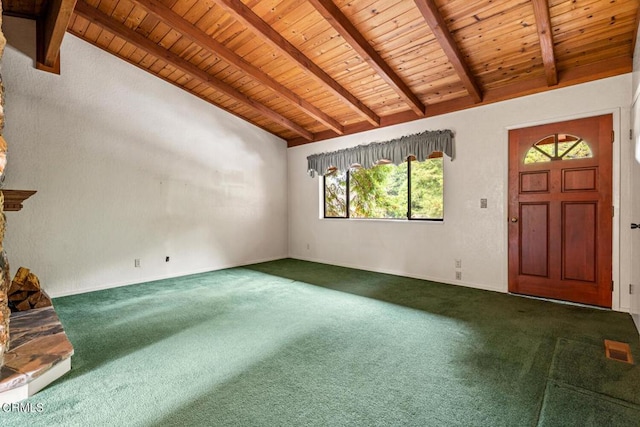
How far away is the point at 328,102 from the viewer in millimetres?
4738

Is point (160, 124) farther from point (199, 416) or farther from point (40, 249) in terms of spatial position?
point (199, 416)

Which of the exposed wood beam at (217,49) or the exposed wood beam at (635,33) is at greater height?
the exposed wood beam at (217,49)

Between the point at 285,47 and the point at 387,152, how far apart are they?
222 cm

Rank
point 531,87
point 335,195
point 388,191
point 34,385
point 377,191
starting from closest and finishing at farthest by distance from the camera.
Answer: point 34,385, point 531,87, point 388,191, point 377,191, point 335,195

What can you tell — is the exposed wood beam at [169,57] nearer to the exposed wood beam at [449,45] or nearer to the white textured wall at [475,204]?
the white textured wall at [475,204]

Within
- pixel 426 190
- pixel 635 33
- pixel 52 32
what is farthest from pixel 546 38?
pixel 52 32

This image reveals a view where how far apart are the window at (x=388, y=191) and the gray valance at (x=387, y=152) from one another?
0.66 ft

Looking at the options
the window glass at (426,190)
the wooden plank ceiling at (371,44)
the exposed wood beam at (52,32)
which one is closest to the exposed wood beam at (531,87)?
the wooden plank ceiling at (371,44)

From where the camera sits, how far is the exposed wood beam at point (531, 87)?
3035 mm

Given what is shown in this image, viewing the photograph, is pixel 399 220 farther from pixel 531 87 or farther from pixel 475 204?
pixel 531 87

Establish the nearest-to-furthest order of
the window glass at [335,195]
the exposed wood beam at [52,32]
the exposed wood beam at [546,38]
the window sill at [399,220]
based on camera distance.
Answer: the exposed wood beam at [546,38], the exposed wood beam at [52,32], the window sill at [399,220], the window glass at [335,195]

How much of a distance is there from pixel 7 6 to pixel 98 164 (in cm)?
191

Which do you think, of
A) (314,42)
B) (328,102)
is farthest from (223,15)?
(328,102)

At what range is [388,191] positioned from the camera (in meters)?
5.41
